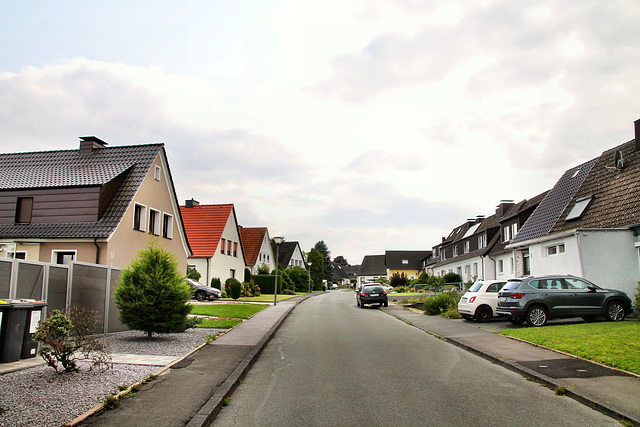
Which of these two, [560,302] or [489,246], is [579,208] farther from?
[489,246]

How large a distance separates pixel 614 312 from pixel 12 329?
634 inches

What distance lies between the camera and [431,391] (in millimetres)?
7504

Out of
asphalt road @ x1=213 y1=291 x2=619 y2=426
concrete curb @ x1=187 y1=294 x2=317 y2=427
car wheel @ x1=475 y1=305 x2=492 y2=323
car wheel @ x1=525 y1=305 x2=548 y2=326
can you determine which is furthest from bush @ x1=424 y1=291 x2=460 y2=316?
concrete curb @ x1=187 y1=294 x2=317 y2=427

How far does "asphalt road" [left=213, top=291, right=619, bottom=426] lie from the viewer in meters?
6.07

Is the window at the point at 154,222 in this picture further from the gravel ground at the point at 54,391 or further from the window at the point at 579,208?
the window at the point at 579,208

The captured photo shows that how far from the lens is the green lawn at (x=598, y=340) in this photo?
9.27 meters

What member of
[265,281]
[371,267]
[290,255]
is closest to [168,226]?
[265,281]

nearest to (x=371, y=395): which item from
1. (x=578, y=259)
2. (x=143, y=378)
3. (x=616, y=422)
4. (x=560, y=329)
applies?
(x=616, y=422)

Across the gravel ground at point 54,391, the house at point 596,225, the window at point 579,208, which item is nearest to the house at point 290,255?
the house at point 596,225

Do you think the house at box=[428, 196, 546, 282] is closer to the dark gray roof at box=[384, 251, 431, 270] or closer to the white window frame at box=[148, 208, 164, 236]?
the white window frame at box=[148, 208, 164, 236]

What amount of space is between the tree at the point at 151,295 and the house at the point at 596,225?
14.6 metres

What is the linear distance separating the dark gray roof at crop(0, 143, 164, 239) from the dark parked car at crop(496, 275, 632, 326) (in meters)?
16.6

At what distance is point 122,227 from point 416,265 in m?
79.1

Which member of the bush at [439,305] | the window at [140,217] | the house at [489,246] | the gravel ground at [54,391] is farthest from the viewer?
the house at [489,246]
